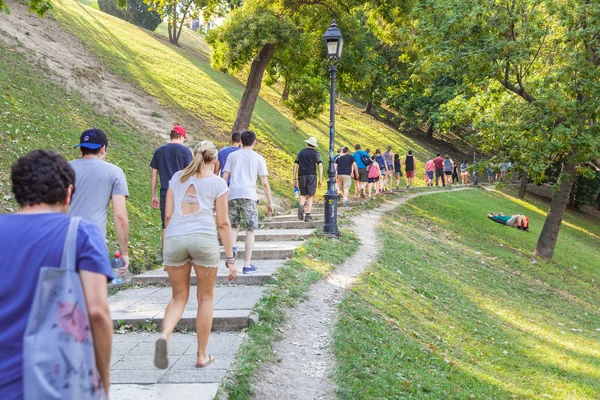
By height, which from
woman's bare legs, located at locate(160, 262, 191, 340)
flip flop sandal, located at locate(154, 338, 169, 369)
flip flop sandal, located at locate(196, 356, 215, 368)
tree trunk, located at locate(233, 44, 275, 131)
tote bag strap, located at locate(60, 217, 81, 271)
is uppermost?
tree trunk, located at locate(233, 44, 275, 131)

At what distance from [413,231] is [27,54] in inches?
514

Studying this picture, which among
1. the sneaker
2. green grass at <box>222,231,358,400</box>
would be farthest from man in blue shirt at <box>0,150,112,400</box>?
the sneaker

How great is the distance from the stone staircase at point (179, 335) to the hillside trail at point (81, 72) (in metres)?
10.5

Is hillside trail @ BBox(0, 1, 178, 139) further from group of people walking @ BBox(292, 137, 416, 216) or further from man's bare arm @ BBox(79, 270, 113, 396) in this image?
man's bare arm @ BBox(79, 270, 113, 396)

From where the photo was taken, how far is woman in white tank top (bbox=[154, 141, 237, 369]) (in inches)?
197

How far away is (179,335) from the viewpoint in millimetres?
6457

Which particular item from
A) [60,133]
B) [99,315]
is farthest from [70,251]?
[60,133]

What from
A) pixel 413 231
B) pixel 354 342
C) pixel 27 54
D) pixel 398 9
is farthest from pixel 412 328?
pixel 27 54

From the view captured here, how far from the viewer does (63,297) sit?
2.49m

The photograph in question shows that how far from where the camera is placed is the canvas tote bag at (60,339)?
2404mm

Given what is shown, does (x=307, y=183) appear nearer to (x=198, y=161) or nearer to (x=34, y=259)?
(x=198, y=161)

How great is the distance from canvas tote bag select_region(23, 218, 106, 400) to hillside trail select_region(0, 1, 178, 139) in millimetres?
16638

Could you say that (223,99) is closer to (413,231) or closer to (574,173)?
(413,231)

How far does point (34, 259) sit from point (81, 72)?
1949cm
